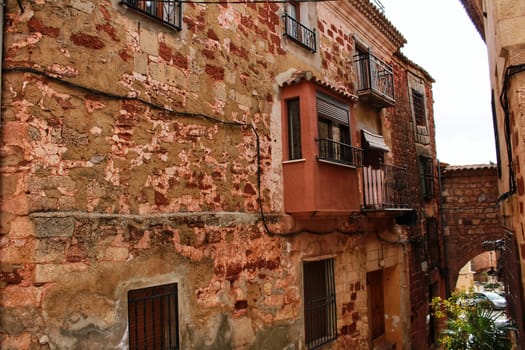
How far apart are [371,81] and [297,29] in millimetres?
2553

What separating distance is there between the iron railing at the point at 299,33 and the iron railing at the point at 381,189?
101 inches

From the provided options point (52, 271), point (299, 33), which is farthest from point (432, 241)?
point (52, 271)

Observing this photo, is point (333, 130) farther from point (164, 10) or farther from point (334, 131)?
point (164, 10)

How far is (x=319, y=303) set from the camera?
7719mm

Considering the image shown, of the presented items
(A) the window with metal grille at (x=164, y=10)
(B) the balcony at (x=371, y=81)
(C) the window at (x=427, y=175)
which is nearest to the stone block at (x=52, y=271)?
(A) the window with metal grille at (x=164, y=10)

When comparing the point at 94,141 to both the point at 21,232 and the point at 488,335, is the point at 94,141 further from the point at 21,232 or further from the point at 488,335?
the point at 488,335

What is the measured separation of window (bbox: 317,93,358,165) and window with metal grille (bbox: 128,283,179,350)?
3.12 meters

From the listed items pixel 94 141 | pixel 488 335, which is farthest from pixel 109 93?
pixel 488 335

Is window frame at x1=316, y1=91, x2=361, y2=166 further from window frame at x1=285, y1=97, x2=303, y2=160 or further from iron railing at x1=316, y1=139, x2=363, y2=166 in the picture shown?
window frame at x1=285, y1=97, x2=303, y2=160

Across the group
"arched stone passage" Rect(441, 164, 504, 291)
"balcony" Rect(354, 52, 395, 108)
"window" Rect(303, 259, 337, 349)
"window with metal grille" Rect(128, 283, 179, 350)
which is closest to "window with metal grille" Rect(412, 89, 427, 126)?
"arched stone passage" Rect(441, 164, 504, 291)

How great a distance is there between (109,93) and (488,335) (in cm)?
615

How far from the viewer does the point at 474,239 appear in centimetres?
1480

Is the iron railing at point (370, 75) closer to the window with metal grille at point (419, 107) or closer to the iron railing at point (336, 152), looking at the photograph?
the iron railing at point (336, 152)

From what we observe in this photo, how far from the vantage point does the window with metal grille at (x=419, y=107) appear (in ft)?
44.0
